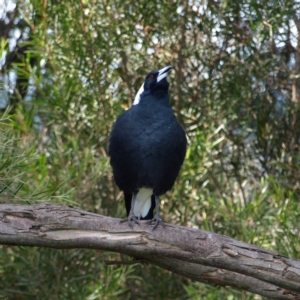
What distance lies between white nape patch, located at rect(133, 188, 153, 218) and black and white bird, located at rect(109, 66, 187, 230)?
0.06m

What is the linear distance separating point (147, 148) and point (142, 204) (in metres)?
0.40

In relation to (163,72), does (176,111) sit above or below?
below

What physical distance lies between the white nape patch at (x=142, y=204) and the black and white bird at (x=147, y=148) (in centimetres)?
6

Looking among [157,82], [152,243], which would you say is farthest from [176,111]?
[152,243]

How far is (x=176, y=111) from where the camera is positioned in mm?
3387

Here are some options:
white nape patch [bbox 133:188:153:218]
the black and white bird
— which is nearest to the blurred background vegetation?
white nape patch [bbox 133:188:153:218]

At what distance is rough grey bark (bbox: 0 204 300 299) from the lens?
73.1 inches

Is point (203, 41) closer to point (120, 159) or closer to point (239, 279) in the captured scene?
point (120, 159)

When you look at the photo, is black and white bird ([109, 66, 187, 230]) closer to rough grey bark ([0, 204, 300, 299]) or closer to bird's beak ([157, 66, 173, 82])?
bird's beak ([157, 66, 173, 82])

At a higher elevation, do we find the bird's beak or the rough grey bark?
the bird's beak

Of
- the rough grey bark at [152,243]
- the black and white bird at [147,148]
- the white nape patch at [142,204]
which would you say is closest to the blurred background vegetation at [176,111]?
the white nape patch at [142,204]

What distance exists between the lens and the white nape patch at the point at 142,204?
276cm

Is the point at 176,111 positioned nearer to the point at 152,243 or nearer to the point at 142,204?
the point at 142,204

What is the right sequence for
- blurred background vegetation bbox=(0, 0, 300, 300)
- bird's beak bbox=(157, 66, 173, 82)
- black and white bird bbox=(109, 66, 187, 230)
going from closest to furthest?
black and white bird bbox=(109, 66, 187, 230), bird's beak bbox=(157, 66, 173, 82), blurred background vegetation bbox=(0, 0, 300, 300)
